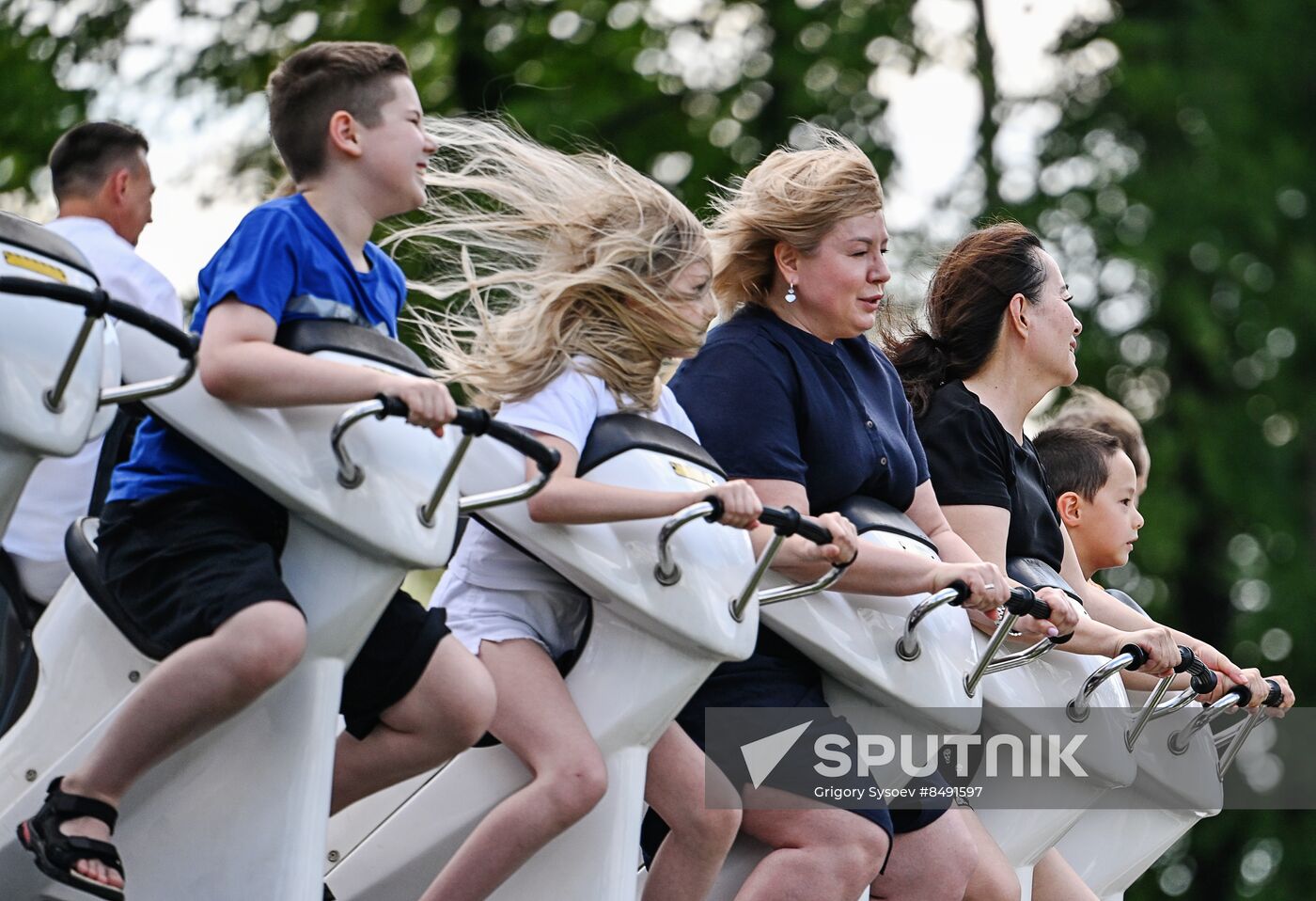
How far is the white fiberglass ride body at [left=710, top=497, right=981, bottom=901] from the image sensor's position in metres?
3.11

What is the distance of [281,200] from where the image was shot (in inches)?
106

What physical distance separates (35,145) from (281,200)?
260 inches

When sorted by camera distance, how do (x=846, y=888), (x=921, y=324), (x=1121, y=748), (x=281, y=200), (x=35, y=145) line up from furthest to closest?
(x=35, y=145)
(x=921, y=324)
(x=1121, y=748)
(x=846, y=888)
(x=281, y=200)

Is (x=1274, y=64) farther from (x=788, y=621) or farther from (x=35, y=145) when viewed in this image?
(x=788, y=621)

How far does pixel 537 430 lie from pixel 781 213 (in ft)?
2.82

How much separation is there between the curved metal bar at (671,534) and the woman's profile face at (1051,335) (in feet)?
4.91

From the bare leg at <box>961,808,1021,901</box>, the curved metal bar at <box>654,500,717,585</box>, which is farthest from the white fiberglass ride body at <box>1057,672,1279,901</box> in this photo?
the curved metal bar at <box>654,500,717,585</box>

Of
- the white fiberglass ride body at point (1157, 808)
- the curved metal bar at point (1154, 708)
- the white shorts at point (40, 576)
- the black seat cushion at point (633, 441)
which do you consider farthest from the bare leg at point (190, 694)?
the white fiberglass ride body at point (1157, 808)

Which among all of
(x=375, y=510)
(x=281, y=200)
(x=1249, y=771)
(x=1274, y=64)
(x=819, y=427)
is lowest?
(x=1249, y=771)

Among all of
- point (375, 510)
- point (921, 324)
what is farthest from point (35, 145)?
point (375, 510)

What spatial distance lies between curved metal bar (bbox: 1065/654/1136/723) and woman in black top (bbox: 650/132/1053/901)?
213mm

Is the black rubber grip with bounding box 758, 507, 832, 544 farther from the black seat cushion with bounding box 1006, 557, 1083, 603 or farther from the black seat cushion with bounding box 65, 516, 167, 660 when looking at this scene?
the black seat cushion with bounding box 1006, 557, 1083, 603

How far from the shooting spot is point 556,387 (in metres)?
2.93

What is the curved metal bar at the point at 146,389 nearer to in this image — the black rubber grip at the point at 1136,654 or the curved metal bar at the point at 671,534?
the curved metal bar at the point at 671,534
